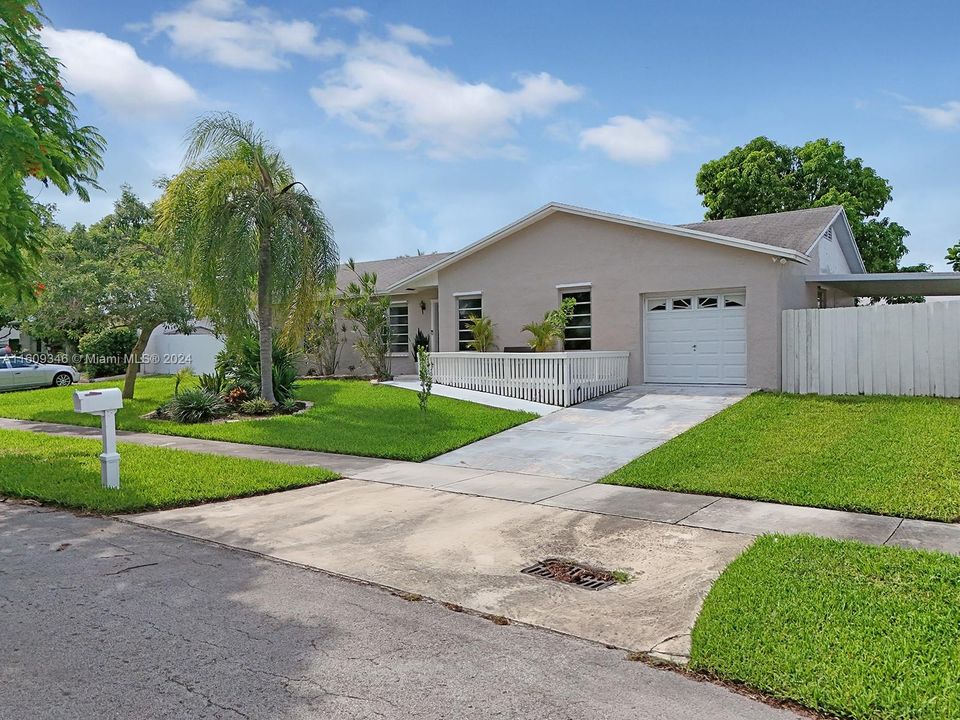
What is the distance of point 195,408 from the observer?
1523cm

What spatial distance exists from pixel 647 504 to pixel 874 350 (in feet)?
29.3

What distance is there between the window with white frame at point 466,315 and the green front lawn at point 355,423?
2609mm

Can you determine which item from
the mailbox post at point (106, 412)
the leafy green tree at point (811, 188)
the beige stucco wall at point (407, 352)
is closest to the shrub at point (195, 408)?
the mailbox post at point (106, 412)

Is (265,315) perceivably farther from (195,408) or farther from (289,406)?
(195,408)

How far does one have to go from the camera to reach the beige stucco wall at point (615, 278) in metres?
15.1

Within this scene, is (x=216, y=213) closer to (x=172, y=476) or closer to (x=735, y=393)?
(x=172, y=476)

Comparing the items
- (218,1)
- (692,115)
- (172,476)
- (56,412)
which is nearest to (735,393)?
(692,115)

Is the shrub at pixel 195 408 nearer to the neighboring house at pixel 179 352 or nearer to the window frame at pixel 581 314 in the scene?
the window frame at pixel 581 314

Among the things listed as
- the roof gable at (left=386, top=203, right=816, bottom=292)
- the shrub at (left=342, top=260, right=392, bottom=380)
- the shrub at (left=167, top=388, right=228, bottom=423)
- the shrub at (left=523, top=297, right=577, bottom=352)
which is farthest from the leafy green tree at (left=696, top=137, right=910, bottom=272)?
the shrub at (left=167, top=388, right=228, bottom=423)

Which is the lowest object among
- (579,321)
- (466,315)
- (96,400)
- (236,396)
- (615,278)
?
(236,396)

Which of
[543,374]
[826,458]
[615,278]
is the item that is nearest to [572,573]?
[826,458]

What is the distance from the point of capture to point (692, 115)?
572 inches

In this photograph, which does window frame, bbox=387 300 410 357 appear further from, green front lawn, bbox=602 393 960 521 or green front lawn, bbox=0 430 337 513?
green front lawn, bbox=602 393 960 521

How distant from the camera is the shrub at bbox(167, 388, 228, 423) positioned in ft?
49.8
